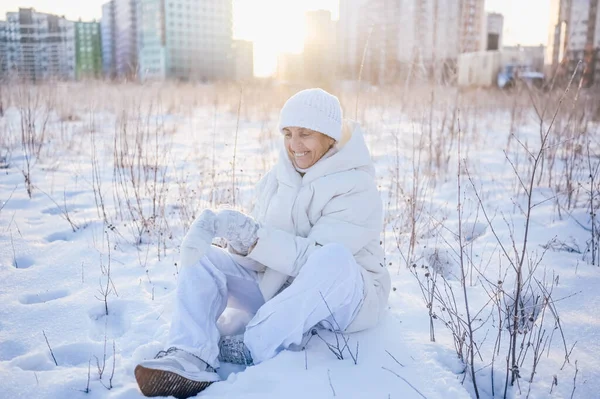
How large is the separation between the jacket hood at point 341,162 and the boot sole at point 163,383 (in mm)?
899

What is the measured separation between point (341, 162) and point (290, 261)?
0.50 meters

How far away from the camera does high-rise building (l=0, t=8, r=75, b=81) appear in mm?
6930

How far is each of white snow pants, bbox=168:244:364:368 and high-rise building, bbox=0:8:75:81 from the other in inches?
169

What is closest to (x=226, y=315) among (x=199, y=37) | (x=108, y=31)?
(x=199, y=37)

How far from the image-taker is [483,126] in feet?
26.3

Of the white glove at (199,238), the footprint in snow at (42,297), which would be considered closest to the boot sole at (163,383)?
the white glove at (199,238)

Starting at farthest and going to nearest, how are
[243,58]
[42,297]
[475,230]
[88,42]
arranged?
[88,42]
[243,58]
[475,230]
[42,297]

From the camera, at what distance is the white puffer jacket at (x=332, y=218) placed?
69.1 inches

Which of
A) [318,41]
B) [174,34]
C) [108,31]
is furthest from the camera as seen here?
[108,31]

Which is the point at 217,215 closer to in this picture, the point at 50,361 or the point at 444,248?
the point at 50,361

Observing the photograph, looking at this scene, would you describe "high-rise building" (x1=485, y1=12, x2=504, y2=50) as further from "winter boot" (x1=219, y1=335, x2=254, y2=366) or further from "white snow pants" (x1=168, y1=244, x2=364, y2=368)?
"winter boot" (x1=219, y1=335, x2=254, y2=366)

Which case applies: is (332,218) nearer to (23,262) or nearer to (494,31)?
(23,262)

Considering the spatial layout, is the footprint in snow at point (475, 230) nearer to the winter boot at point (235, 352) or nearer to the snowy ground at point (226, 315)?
the snowy ground at point (226, 315)

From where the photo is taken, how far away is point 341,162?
1.91 meters
